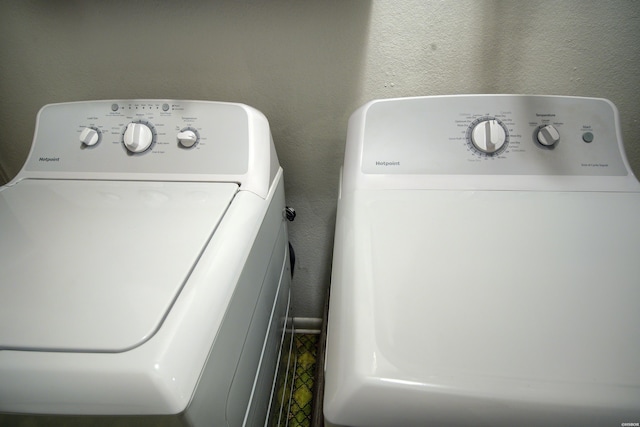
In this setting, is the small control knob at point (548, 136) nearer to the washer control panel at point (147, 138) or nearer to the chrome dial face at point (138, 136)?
the washer control panel at point (147, 138)

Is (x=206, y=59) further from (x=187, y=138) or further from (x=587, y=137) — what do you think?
(x=587, y=137)

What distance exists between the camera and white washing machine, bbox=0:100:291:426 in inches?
10.8

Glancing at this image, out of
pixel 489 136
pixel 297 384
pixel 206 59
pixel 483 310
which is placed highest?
pixel 206 59

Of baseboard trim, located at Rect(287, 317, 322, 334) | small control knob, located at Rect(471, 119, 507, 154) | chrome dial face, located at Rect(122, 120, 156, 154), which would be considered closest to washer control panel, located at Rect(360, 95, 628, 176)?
small control knob, located at Rect(471, 119, 507, 154)

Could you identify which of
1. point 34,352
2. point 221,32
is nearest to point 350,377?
point 34,352

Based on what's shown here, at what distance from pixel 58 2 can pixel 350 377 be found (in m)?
1.07

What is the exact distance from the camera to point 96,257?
0.39m

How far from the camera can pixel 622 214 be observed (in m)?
0.47

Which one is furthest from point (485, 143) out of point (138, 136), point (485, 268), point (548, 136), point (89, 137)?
point (89, 137)

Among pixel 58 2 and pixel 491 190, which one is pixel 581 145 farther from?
pixel 58 2

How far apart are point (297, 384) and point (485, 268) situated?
874mm

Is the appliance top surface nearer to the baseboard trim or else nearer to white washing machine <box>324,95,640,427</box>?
white washing machine <box>324,95,640,427</box>

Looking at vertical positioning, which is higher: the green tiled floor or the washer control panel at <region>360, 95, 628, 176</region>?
the washer control panel at <region>360, 95, 628, 176</region>

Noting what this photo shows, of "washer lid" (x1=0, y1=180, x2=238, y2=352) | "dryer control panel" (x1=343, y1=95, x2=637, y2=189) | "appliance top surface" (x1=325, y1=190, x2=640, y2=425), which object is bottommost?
"appliance top surface" (x1=325, y1=190, x2=640, y2=425)
